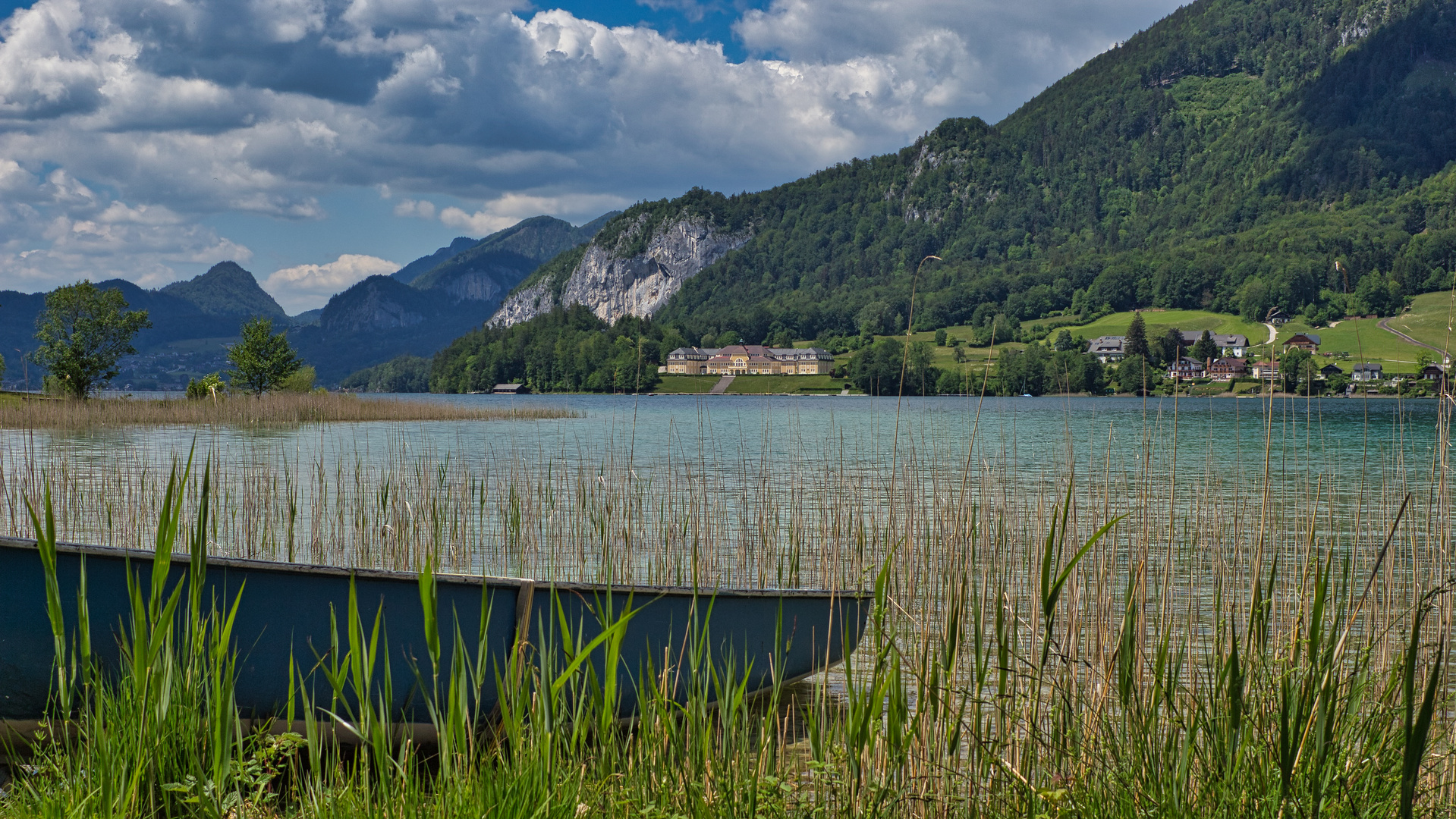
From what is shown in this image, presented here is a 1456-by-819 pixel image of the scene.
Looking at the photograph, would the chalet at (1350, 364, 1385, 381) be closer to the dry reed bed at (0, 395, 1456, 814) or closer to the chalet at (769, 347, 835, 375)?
the dry reed bed at (0, 395, 1456, 814)

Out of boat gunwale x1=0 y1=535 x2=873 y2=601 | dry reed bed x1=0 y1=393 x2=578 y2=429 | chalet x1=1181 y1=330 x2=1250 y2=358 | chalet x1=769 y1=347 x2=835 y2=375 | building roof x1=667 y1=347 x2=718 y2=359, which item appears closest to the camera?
boat gunwale x1=0 y1=535 x2=873 y2=601

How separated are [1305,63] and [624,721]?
780 ft

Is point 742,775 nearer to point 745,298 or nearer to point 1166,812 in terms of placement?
point 1166,812

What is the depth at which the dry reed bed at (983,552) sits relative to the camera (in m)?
2.68

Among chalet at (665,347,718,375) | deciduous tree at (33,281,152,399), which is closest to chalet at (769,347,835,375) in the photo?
chalet at (665,347,718,375)

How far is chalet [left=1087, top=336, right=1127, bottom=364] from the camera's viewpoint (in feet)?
268

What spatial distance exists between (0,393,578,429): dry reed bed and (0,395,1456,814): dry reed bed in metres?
6.76

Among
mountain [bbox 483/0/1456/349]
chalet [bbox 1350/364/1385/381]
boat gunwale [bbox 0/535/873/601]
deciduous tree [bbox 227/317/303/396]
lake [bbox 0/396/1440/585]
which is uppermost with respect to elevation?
mountain [bbox 483/0/1456/349]

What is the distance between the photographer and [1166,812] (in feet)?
7.30

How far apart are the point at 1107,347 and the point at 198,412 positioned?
7959 cm

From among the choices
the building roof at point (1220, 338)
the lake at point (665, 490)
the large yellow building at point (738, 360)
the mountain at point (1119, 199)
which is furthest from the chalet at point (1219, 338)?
the lake at point (665, 490)

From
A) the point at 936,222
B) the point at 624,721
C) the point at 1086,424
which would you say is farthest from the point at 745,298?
the point at 624,721

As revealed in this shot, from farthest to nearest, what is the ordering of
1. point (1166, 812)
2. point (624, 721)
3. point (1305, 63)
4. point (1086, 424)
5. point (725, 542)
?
point (1305, 63) → point (1086, 424) → point (725, 542) → point (624, 721) → point (1166, 812)

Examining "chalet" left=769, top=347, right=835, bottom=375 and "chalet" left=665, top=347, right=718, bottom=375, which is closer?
"chalet" left=769, top=347, right=835, bottom=375
